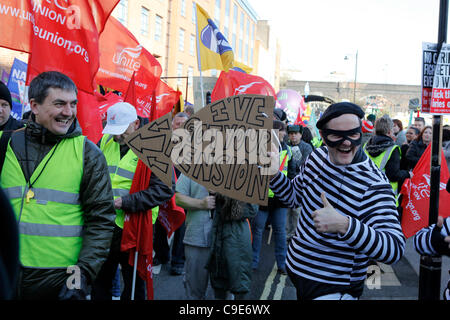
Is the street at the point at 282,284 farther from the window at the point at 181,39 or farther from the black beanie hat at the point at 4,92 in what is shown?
the window at the point at 181,39

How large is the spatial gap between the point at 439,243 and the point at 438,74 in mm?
2972

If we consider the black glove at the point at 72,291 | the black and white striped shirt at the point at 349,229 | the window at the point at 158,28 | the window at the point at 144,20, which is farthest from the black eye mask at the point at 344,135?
the window at the point at 158,28

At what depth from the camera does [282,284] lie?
5406 millimetres

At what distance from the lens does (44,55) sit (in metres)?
3.54

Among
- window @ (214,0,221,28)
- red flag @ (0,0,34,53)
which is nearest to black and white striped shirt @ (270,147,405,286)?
red flag @ (0,0,34,53)

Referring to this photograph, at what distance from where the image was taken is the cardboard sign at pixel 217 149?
8.27 feet

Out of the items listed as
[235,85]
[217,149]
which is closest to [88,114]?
[217,149]

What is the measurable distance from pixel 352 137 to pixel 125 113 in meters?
2.11

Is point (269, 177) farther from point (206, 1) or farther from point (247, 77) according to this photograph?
point (206, 1)

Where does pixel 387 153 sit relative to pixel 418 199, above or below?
above

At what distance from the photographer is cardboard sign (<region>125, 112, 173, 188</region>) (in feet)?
8.24

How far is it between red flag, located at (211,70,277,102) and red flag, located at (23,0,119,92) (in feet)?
9.84

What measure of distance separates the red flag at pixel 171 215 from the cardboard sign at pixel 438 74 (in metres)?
2.94

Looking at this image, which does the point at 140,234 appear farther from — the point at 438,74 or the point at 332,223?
the point at 438,74
